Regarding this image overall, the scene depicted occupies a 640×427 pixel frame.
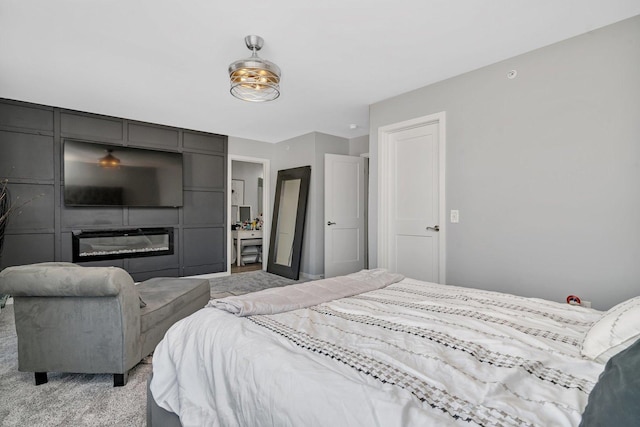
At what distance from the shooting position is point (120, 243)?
4.50 metres

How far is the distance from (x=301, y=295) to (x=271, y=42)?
1.96 m

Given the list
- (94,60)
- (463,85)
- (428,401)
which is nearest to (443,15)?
(463,85)

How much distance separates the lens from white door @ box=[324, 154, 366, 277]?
16.7 feet

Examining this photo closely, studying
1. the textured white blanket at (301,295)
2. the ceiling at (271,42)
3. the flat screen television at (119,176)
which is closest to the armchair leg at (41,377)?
the textured white blanket at (301,295)

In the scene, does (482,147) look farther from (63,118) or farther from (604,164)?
(63,118)

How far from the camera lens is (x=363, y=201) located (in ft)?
18.1

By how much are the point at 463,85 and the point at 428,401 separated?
299cm

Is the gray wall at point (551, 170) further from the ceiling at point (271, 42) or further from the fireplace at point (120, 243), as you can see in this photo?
the fireplace at point (120, 243)

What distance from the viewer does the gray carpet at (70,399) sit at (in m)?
1.74

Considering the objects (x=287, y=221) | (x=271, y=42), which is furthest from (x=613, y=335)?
(x=287, y=221)

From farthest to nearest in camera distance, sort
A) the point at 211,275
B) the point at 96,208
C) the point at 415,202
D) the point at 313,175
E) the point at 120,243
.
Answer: the point at 211,275 → the point at 313,175 → the point at 120,243 → the point at 96,208 → the point at 415,202

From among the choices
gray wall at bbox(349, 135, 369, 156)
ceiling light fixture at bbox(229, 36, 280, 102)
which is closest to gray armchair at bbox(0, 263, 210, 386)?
ceiling light fixture at bbox(229, 36, 280, 102)

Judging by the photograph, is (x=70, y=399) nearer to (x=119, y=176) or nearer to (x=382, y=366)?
(x=382, y=366)

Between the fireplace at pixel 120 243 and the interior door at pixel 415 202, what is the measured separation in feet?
11.3
